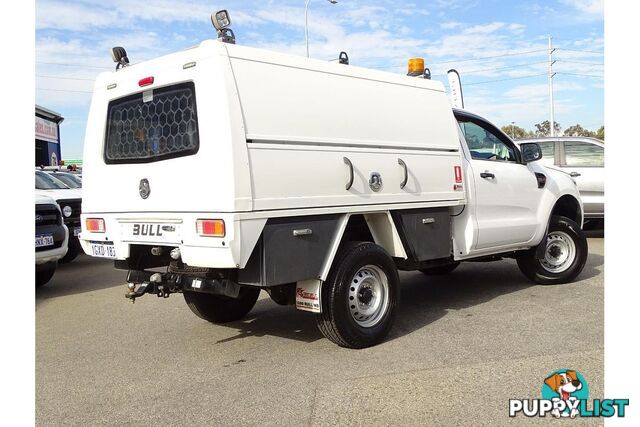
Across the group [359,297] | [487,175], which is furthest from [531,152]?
[359,297]

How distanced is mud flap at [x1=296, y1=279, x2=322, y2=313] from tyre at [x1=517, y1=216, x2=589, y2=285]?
3.65 meters

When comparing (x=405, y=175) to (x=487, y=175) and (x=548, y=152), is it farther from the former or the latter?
(x=548, y=152)

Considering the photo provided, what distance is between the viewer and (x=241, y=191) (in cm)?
417

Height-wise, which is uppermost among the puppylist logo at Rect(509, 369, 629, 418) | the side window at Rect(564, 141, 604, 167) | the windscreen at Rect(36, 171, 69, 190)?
the side window at Rect(564, 141, 604, 167)

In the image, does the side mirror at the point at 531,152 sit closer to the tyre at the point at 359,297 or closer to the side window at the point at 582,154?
the tyre at the point at 359,297

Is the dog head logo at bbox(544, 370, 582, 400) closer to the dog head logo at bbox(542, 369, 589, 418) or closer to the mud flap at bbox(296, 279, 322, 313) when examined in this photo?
the dog head logo at bbox(542, 369, 589, 418)

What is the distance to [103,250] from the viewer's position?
5203 mm

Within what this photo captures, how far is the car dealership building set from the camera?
3703 cm

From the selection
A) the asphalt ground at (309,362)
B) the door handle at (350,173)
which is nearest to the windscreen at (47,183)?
the asphalt ground at (309,362)

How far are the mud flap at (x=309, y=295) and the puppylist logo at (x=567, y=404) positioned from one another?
1668 mm

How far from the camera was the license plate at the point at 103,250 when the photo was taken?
16.8 feet

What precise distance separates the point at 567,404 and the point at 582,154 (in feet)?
29.4

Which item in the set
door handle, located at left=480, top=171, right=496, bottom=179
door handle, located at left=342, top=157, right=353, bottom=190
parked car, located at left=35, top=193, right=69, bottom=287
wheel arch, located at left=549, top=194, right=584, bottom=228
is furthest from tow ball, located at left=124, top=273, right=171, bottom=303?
wheel arch, located at left=549, top=194, right=584, bottom=228
